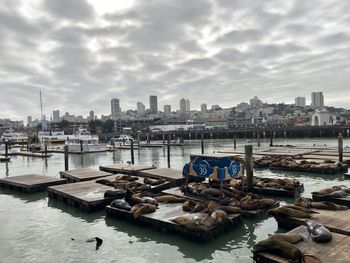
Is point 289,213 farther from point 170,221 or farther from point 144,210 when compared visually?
point 144,210

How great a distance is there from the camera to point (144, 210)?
10008mm

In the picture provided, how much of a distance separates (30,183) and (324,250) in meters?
14.5

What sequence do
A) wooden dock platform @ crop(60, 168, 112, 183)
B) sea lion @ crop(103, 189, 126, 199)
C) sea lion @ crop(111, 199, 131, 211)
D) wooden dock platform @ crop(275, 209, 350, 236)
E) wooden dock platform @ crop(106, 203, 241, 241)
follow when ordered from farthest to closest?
wooden dock platform @ crop(60, 168, 112, 183)
sea lion @ crop(103, 189, 126, 199)
sea lion @ crop(111, 199, 131, 211)
wooden dock platform @ crop(106, 203, 241, 241)
wooden dock platform @ crop(275, 209, 350, 236)

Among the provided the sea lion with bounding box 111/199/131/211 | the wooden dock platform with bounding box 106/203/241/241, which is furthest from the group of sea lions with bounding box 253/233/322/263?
the sea lion with bounding box 111/199/131/211

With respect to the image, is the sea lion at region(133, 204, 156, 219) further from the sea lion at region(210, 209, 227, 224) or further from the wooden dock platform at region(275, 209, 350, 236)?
the wooden dock platform at region(275, 209, 350, 236)

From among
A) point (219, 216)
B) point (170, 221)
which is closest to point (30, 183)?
point (170, 221)

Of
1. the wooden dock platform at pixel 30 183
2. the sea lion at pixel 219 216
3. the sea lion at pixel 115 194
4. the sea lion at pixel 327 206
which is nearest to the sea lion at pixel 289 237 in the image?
Result: the sea lion at pixel 219 216

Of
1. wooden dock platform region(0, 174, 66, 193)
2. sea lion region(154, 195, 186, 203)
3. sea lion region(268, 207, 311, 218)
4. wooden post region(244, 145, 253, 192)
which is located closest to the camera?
sea lion region(268, 207, 311, 218)

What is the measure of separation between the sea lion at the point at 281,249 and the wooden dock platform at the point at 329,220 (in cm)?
201

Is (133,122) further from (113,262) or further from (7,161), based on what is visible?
(113,262)

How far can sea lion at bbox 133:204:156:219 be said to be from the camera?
9.89m

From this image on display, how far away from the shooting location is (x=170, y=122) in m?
150

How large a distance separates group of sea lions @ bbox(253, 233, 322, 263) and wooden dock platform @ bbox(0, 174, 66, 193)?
1293 centimetres

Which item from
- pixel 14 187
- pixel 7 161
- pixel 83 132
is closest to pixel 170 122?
pixel 83 132
